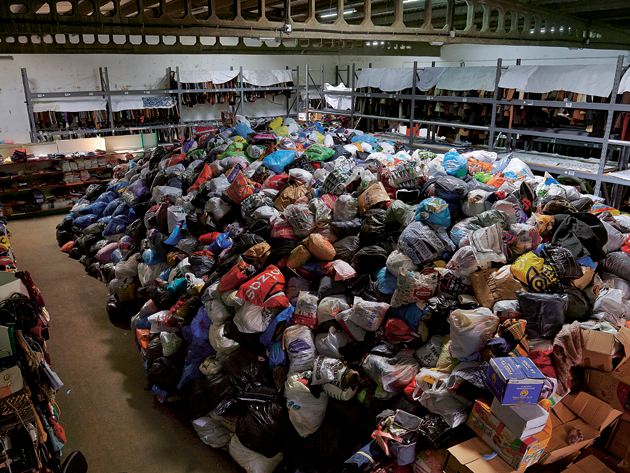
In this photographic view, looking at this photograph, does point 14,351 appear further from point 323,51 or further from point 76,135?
point 323,51

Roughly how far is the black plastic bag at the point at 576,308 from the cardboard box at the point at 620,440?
1.99 feet

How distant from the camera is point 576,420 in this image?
8.43 feet

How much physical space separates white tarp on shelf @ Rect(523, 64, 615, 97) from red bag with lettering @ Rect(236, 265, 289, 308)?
4.48 meters

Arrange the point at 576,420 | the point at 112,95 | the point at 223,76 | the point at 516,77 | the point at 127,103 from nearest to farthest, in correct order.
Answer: the point at 576,420, the point at 516,77, the point at 112,95, the point at 127,103, the point at 223,76

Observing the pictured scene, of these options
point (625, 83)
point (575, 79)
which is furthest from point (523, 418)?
point (575, 79)

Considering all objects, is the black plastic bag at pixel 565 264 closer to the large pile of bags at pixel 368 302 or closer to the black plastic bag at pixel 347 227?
the large pile of bags at pixel 368 302

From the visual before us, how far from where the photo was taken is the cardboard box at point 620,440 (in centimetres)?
250

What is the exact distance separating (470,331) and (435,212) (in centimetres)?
115

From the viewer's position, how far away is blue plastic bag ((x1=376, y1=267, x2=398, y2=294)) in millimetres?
3389

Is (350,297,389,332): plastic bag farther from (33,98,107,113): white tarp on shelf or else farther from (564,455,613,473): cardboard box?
(33,98,107,113): white tarp on shelf

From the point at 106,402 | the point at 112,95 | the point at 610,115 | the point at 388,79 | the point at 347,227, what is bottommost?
the point at 106,402

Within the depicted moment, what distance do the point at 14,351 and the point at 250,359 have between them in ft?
5.42

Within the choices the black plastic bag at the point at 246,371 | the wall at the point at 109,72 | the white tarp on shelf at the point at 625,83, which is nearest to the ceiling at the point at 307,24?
the white tarp on shelf at the point at 625,83

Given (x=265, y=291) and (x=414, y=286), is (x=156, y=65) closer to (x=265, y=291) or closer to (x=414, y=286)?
(x=265, y=291)
